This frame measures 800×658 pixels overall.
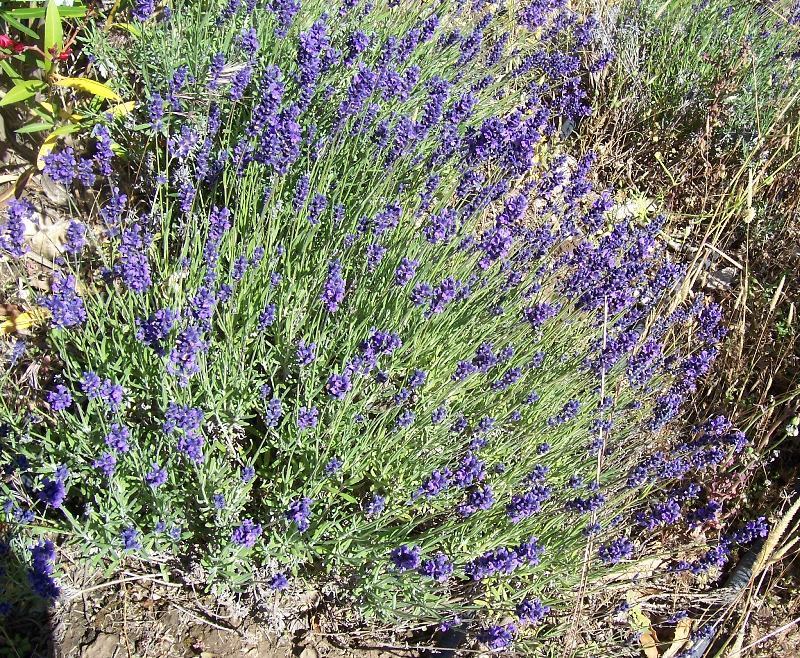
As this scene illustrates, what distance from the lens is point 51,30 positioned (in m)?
2.27

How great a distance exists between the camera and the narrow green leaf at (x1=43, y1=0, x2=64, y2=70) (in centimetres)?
224

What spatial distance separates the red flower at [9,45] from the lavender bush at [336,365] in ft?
1.03

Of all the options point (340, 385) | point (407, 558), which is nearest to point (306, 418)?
point (340, 385)

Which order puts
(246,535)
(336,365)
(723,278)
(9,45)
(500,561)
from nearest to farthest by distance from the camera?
(246,535), (500,561), (336,365), (9,45), (723,278)

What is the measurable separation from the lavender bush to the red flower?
0.31 metres

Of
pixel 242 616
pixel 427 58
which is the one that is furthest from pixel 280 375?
pixel 427 58

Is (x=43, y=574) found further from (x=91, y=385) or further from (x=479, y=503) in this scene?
(x=479, y=503)

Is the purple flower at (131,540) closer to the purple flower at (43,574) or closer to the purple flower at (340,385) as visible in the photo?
the purple flower at (43,574)

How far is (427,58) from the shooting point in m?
3.57

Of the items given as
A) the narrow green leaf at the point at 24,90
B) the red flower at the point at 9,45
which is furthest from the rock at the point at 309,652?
the red flower at the point at 9,45

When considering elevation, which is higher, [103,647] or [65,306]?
[65,306]

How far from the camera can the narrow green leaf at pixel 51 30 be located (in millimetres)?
2244

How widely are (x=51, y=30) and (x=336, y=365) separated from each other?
149 cm

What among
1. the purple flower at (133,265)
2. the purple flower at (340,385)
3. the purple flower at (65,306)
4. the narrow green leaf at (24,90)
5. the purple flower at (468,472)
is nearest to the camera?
the purple flower at (65,306)
